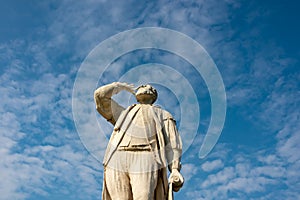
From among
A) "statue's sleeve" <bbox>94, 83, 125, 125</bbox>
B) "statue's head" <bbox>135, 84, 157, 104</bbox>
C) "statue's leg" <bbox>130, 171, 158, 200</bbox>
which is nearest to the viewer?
"statue's leg" <bbox>130, 171, 158, 200</bbox>

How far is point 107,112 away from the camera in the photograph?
32.9 ft

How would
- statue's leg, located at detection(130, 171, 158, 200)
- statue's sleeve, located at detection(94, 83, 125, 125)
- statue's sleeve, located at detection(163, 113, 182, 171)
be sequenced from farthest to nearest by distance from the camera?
statue's sleeve, located at detection(94, 83, 125, 125) < statue's sleeve, located at detection(163, 113, 182, 171) < statue's leg, located at detection(130, 171, 158, 200)

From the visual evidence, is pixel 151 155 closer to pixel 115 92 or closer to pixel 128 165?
pixel 128 165

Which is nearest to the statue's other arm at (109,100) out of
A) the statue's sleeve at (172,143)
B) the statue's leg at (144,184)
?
the statue's sleeve at (172,143)

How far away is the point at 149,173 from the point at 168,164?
66 centimetres

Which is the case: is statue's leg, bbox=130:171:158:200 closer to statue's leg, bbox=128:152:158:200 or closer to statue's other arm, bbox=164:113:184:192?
statue's leg, bbox=128:152:158:200

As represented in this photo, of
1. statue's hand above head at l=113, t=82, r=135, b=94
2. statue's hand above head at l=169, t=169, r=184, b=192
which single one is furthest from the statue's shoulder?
statue's hand above head at l=169, t=169, r=184, b=192

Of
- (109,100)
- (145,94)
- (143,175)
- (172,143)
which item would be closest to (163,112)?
(145,94)

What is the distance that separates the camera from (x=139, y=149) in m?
9.09

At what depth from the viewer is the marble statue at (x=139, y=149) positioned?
28.6 ft

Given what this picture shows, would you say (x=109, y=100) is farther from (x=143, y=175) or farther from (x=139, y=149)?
(x=143, y=175)

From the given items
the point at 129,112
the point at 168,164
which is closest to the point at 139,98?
the point at 129,112

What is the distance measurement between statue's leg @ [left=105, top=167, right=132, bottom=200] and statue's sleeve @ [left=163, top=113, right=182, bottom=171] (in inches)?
40.7

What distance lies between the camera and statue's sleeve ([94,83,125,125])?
977 cm
